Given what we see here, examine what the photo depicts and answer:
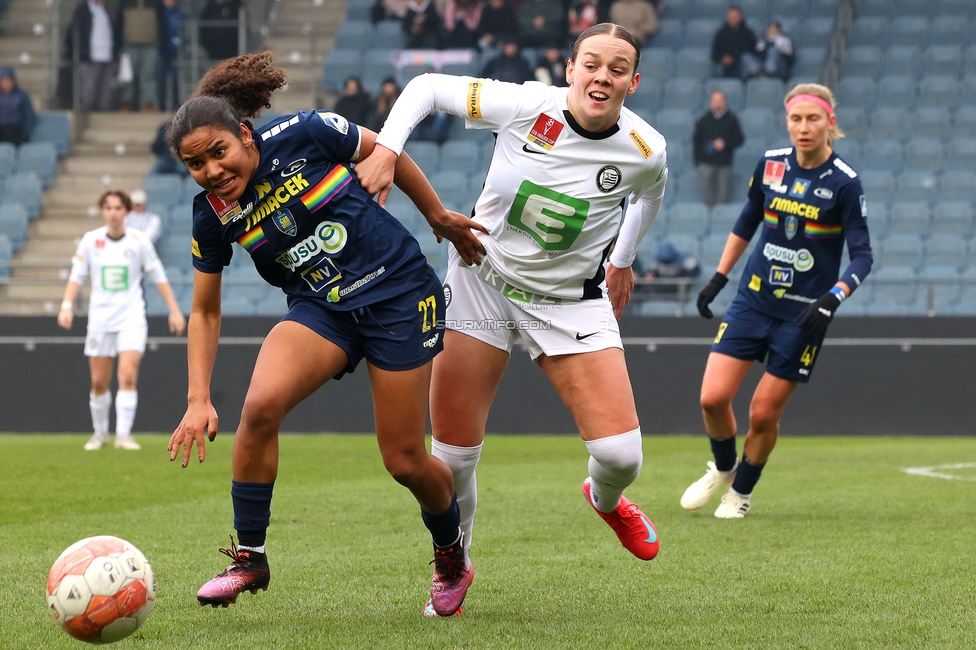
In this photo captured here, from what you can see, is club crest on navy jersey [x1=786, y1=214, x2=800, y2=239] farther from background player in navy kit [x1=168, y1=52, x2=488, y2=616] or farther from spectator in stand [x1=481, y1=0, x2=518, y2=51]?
spectator in stand [x1=481, y1=0, x2=518, y2=51]

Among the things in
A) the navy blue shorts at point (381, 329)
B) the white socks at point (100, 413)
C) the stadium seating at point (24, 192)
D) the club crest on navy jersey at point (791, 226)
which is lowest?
the white socks at point (100, 413)

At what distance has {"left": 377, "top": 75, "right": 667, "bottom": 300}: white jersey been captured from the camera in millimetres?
4777

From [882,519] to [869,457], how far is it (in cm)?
430

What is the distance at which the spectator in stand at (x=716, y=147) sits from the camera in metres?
16.4

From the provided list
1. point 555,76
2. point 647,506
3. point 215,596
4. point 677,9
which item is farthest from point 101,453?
point 677,9

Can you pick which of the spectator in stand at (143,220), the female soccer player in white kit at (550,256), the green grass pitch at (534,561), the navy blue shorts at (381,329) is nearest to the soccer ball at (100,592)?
the green grass pitch at (534,561)

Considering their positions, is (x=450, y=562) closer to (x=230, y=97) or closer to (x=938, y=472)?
(x=230, y=97)

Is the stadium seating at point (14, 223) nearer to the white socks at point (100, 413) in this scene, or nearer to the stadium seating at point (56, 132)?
the stadium seating at point (56, 132)

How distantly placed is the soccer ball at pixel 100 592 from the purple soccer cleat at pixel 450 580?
105 centimetres

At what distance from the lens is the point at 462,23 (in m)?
18.7

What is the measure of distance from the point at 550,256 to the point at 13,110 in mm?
16155

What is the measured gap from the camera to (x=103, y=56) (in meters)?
19.5

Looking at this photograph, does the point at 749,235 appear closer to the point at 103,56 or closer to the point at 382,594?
the point at 382,594

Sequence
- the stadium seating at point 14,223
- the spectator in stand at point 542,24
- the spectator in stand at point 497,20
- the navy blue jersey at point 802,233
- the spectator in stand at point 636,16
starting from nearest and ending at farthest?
the navy blue jersey at point 802,233, the stadium seating at point 14,223, the spectator in stand at point 542,24, the spectator in stand at point 497,20, the spectator in stand at point 636,16
